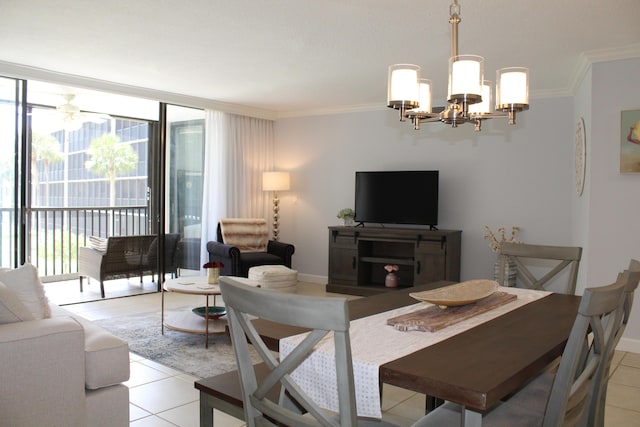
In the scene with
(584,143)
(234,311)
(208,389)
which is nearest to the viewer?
(234,311)

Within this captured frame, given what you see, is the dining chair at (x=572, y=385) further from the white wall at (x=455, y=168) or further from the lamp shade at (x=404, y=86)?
the white wall at (x=455, y=168)

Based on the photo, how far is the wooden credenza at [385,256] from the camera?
19.2 ft

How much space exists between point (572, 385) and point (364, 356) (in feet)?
2.17

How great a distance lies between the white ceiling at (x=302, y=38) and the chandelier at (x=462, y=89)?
2.84 feet

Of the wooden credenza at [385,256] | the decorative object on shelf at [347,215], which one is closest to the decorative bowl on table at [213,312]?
the wooden credenza at [385,256]

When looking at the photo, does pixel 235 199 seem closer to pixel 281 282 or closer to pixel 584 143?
pixel 281 282

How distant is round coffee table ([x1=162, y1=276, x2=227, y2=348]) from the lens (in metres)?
4.09

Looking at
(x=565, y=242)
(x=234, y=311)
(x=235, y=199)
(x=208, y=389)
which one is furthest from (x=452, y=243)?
(x=234, y=311)

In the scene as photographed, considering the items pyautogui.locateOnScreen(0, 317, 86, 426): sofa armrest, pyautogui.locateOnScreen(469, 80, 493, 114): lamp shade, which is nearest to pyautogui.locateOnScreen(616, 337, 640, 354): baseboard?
pyautogui.locateOnScreen(469, 80, 493, 114): lamp shade

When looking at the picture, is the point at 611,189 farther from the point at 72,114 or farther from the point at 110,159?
the point at 110,159

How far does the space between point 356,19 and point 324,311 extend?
2813 mm

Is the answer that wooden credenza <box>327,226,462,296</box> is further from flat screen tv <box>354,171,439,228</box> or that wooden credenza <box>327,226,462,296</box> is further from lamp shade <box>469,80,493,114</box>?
lamp shade <box>469,80,493,114</box>

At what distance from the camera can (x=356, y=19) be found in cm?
355

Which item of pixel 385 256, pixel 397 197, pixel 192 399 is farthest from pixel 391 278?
pixel 192 399
